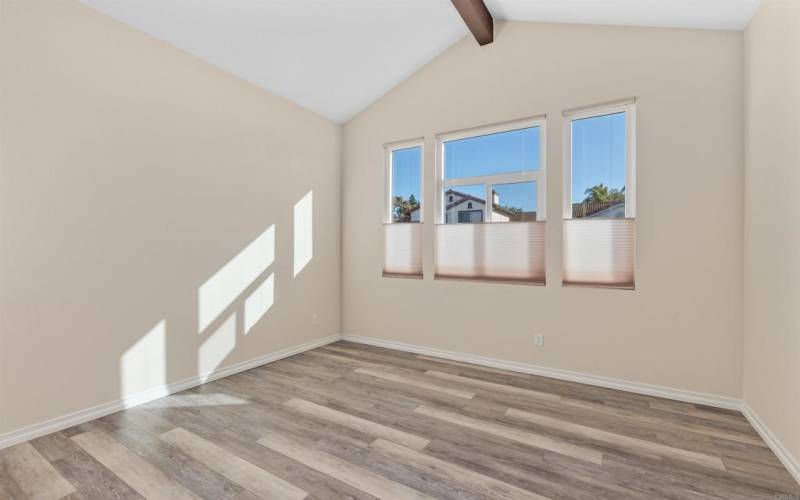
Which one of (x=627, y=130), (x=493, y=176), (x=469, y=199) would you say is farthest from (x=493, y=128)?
(x=627, y=130)

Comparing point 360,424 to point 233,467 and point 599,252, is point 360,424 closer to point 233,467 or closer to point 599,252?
point 233,467

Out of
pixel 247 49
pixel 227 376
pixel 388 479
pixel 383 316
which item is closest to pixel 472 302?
pixel 383 316

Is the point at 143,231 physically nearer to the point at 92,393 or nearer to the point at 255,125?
the point at 92,393

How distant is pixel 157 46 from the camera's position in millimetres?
3070

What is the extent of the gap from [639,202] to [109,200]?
4315 mm

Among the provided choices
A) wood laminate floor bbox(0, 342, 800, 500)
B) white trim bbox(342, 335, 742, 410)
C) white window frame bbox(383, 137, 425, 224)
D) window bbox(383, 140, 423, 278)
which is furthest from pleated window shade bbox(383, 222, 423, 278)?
wood laminate floor bbox(0, 342, 800, 500)

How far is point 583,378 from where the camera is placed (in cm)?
339

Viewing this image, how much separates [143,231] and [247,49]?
6.19ft

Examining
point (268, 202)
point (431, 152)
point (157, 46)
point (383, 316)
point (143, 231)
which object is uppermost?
point (157, 46)

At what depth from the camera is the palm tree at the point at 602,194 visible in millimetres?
3334

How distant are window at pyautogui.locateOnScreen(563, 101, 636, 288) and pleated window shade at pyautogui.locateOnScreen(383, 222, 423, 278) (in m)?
1.69

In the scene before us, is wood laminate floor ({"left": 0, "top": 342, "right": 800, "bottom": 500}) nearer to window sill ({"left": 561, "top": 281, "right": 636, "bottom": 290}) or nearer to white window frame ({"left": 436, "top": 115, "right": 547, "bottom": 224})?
window sill ({"left": 561, "top": 281, "right": 636, "bottom": 290})

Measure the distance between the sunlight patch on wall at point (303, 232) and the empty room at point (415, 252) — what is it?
0.11 feet

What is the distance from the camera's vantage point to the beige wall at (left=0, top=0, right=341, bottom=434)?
2363 mm
